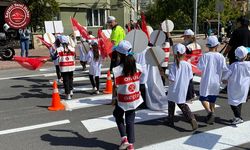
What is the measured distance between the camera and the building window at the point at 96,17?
34.5 m

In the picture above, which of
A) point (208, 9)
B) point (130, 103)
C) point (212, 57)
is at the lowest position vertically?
point (130, 103)

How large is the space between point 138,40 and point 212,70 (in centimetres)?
156

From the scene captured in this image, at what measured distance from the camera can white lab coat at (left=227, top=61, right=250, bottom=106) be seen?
6.50m

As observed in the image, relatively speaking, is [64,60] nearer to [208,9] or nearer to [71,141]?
[71,141]

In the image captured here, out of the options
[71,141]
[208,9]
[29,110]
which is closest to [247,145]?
[71,141]

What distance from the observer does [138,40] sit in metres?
7.13

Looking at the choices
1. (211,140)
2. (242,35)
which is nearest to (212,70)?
(211,140)

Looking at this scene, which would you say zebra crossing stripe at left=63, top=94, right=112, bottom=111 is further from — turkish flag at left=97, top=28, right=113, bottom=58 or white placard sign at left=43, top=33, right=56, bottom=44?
white placard sign at left=43, top=33, right=56, bottom=44

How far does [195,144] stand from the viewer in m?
5.67

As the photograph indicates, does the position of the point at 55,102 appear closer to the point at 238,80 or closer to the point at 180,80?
the point at 180,80

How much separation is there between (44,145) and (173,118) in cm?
242

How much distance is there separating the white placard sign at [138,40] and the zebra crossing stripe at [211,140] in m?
2.04

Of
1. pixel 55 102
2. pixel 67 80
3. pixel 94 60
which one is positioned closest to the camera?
pixel 55 102

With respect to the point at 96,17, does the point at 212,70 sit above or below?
below
